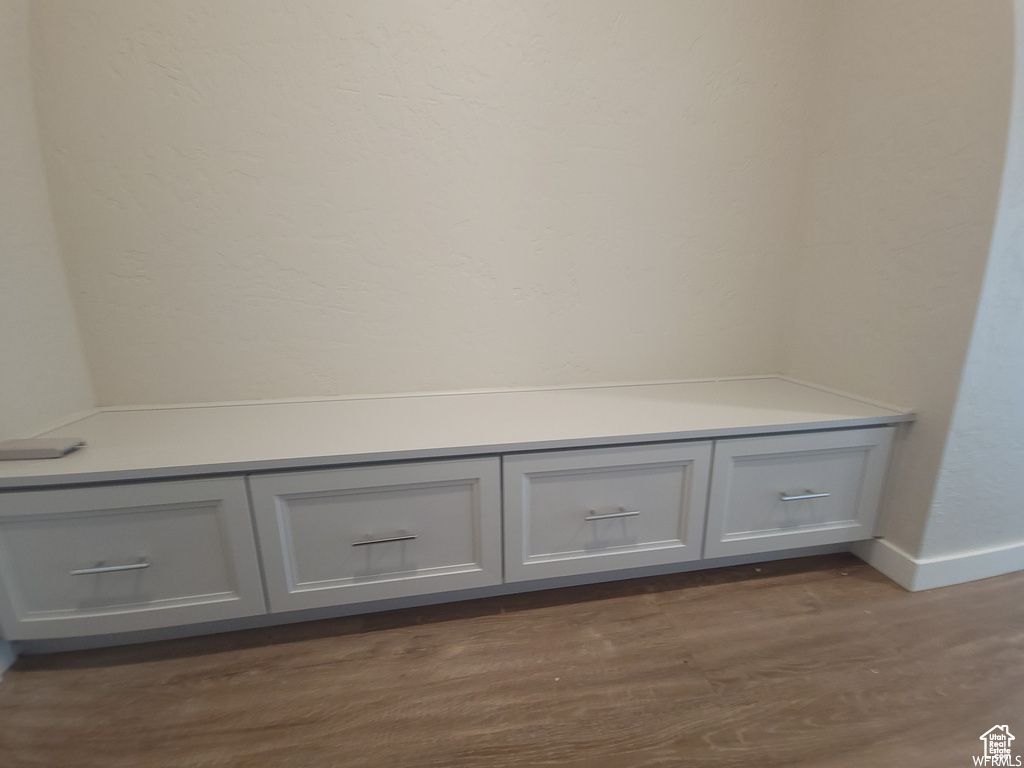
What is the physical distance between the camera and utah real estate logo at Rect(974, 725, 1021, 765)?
85 centimetres

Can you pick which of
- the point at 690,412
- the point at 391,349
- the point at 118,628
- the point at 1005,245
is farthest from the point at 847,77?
the point at 118,628

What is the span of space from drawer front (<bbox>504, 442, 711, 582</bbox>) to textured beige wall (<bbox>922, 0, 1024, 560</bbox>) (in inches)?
28.6

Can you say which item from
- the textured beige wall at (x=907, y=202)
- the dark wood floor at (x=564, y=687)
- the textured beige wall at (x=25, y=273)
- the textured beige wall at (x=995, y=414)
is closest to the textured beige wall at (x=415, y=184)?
the textured beige wall at (x=25, y=273)

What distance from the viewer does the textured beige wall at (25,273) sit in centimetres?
111

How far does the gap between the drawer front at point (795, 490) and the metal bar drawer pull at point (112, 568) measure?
4.83 ft

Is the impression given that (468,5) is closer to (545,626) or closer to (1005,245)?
(1005,245)

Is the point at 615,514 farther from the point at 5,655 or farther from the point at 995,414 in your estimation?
the point at 5,655

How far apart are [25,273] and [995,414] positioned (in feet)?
8.90

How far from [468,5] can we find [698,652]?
194 cm

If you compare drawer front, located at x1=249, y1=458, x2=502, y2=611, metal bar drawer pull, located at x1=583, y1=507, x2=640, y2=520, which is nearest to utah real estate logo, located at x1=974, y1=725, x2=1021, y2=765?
metal bar drawer pull, located at x1=583, y1=507, x2=640, y2=520

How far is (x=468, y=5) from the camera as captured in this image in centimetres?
132

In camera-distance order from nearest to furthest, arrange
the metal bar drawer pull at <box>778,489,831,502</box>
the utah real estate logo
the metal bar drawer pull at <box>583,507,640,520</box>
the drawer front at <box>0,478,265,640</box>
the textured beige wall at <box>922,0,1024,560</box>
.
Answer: the utah real estate logo
the drawer front at <box>0,478,265,640</box>
the textured beige wall at <box>922,0,1024,560</box>
the metal bar drawer pull at <box>583,507,640,520</box>
the metal bar drawer pull at <box>778,489,831,502</box>

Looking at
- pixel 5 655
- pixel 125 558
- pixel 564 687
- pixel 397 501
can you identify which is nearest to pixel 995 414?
pixel 564 687

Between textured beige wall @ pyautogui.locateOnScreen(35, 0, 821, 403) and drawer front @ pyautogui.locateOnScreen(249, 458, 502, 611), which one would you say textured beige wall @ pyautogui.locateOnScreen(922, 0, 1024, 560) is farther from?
drawer front @ pyautogui.locateOnScreen(249, 458, 502, 611)
